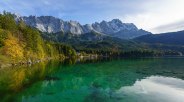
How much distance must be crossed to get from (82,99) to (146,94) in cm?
1350

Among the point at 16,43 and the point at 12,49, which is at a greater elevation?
the point at 16,43

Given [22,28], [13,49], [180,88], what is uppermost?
[22,28]

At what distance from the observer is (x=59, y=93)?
174 ft

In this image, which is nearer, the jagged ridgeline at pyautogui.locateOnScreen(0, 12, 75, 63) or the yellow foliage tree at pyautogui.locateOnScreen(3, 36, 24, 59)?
the yellow foliage tree at pyautogui.locateOnScreen(3, 36, 24, 59)

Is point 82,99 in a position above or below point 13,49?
below

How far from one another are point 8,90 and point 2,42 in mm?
Answer: 81661

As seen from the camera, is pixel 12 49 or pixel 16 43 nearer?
pixel 12 49

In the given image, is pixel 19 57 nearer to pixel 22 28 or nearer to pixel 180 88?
pixel 22 28

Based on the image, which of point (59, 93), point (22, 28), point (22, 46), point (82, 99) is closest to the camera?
point (82, 99)

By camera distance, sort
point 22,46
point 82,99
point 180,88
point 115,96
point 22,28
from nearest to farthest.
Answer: point 82,99
point 115,96
point 180,88
point 22,46
point 22,28

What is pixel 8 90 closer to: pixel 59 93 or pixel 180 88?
pixel 59 93

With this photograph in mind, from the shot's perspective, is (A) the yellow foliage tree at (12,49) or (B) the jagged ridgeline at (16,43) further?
(B) the jagged ridgeline at (16,43)

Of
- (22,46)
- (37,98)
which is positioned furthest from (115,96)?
(22,46)

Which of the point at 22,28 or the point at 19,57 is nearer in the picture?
the point at 19,57
